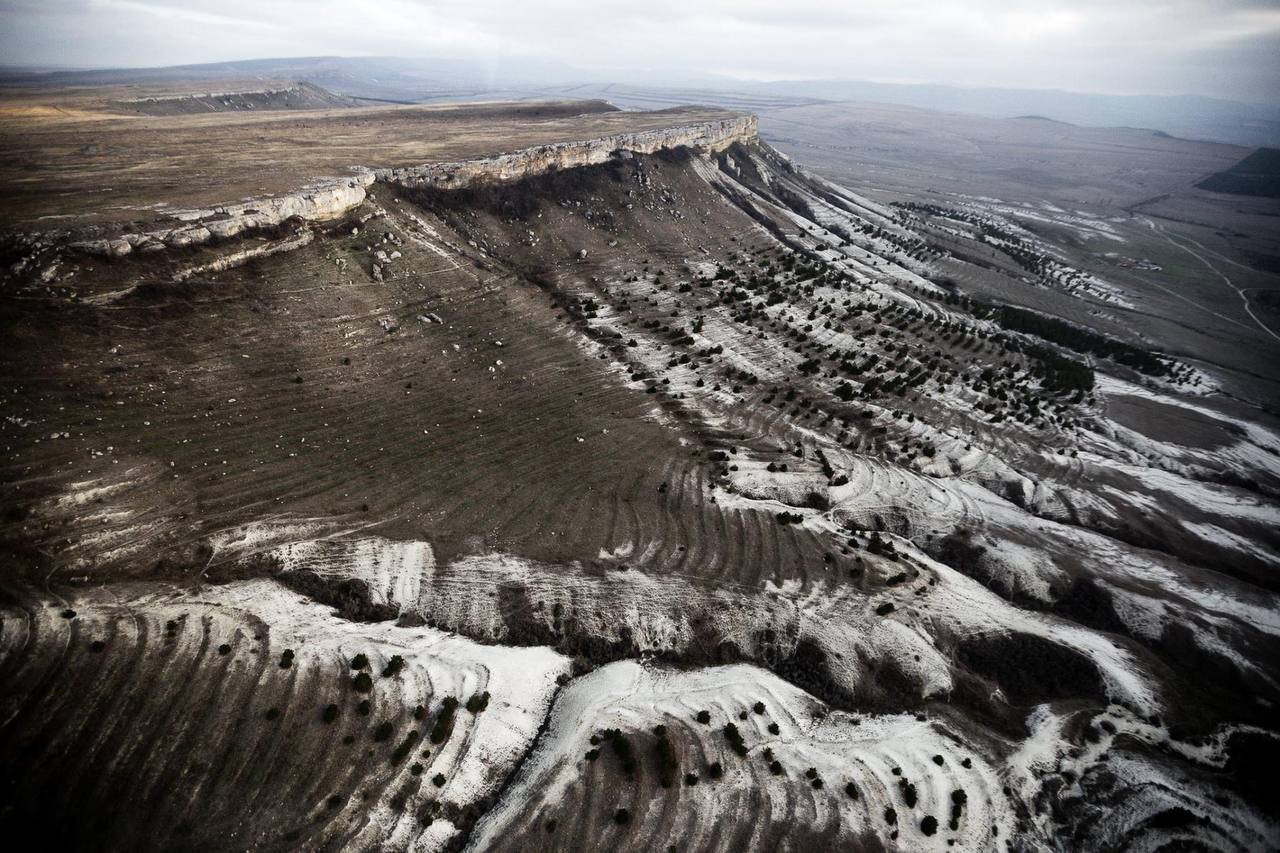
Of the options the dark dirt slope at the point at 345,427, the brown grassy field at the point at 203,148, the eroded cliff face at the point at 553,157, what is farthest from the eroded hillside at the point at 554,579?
the brown grassy field at the point at 203,148

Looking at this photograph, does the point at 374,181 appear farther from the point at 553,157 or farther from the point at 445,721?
the point at 445,721

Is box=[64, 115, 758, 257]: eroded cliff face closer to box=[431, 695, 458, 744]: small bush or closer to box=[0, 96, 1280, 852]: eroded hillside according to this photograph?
box=[0, 96, 1280, 852]: eroded hillside

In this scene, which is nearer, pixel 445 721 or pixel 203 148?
pixel 445 721

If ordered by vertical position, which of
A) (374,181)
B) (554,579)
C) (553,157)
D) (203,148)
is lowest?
(554,579)

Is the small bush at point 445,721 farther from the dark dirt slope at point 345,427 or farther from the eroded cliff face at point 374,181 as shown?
the eroded cliff face at point 374,181

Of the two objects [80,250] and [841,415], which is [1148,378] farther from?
[80,250]

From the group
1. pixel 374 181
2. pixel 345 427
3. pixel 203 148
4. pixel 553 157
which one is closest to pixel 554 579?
pixel 345 427
